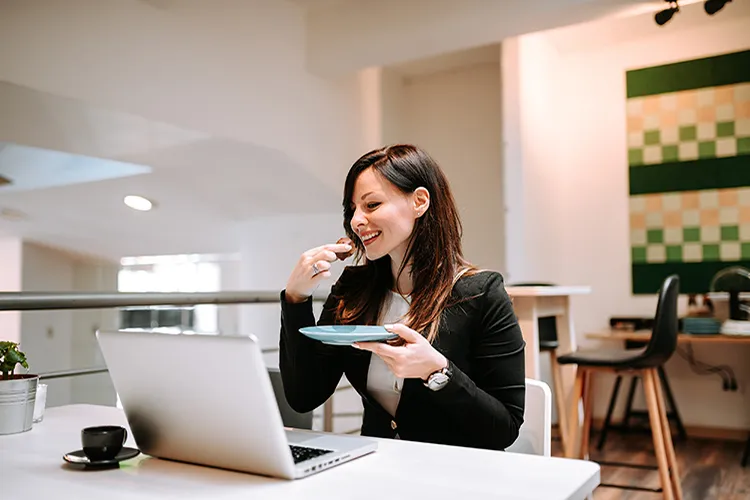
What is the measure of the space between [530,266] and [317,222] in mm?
1384

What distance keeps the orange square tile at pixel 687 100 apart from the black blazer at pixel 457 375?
3.62 meters

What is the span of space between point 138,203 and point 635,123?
3.23m

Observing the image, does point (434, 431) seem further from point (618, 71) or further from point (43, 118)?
point (618, 71)

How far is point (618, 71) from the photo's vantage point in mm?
4605

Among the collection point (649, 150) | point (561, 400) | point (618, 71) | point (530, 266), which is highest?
point (618, 71)

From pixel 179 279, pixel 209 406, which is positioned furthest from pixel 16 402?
pixel 179 279

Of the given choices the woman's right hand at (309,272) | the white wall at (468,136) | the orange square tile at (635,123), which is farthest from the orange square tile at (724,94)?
the woman's right hand at (309,272)

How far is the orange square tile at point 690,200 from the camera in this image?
4.33 meters

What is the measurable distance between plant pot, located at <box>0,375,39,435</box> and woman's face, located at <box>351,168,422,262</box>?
2.19 ft

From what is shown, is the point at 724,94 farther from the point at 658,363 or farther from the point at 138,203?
the point at 138,203

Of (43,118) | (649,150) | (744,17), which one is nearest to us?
(43,118)

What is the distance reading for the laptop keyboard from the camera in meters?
0.92

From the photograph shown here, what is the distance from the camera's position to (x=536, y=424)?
1.32 metres

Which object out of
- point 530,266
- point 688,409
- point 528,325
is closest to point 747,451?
point 688,409
